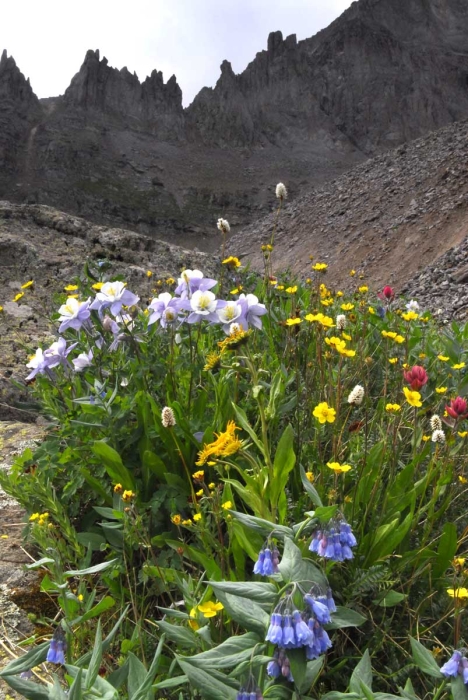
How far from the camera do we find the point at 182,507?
1.99 metres

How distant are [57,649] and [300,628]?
1.94 ft

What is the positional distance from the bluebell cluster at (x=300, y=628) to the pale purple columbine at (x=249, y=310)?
4.02ft

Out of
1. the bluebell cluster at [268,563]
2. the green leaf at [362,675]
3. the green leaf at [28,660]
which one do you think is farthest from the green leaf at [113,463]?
the green leaf at [362,675]

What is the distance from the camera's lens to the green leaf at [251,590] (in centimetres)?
100

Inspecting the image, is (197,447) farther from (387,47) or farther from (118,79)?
(387,47)

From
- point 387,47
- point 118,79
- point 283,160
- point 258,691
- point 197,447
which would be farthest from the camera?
point 387,47

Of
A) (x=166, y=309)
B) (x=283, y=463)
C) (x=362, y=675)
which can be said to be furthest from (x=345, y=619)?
(x=166, y=309)

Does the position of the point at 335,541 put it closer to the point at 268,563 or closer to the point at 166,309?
the point at 268,563

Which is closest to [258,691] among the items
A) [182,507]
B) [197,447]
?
Result: [182,507]

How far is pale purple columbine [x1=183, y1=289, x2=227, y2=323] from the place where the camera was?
2.06 metres

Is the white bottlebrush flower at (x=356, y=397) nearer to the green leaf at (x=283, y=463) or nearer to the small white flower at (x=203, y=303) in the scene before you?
the green leaf at (x=283, y=463)

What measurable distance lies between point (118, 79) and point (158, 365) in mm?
86985

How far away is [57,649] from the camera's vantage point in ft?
3.78

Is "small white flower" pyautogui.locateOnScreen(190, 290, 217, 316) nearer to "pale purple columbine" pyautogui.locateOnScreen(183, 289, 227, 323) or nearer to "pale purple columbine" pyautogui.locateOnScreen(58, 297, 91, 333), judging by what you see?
"pale purple columbine" pyautogui.locateOnScreen(183, 289, 227, 323)
